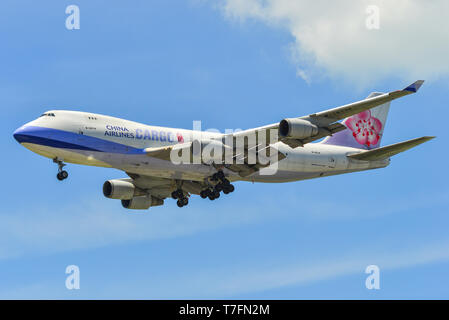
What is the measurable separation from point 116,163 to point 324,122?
16.0 meters

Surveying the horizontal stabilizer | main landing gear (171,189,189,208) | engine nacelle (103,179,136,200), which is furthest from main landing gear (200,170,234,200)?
the horizontal stabilizer

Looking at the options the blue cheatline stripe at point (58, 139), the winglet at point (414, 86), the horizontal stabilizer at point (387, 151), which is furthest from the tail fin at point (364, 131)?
the blue cheatline stripe at point (58, 139)

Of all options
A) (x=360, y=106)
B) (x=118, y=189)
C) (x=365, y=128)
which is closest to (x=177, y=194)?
(x=118, y=189)

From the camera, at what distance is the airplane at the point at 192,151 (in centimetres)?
5331

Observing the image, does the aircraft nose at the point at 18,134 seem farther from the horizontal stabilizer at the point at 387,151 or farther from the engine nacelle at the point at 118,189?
the horizontal stabilizer at the point at 387,151

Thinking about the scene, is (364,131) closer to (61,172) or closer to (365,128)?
(365,128)

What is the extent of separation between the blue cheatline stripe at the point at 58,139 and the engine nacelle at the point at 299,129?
1381 cm

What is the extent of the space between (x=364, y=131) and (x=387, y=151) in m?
8.33

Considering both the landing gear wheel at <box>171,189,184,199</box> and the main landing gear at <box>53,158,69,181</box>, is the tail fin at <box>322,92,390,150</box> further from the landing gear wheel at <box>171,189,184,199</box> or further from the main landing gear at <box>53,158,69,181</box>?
Result: the main landing gear at <box>53,158,69,181</box>

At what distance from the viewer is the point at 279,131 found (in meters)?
53.2

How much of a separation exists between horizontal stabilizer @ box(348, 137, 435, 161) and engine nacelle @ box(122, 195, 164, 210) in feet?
57.4

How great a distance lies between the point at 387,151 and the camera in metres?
59.8

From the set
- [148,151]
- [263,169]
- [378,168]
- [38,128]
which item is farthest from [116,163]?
[378,168]

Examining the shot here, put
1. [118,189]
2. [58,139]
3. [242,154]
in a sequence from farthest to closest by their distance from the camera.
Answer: [118,189]
[242,154]
[58,139]
